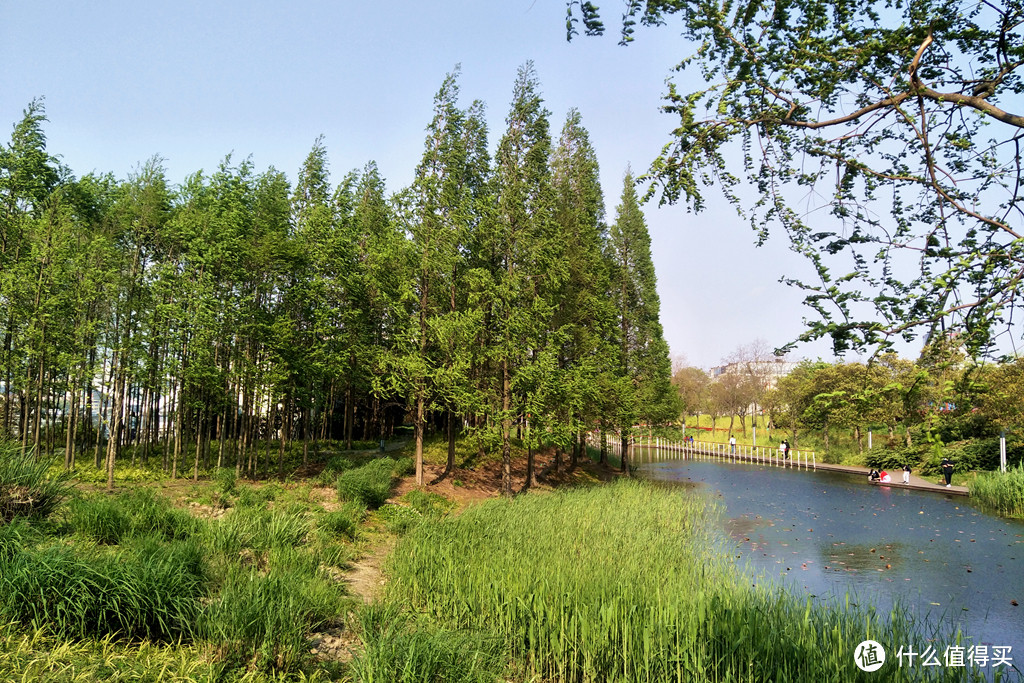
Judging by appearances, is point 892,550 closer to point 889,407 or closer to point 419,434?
point 889,407

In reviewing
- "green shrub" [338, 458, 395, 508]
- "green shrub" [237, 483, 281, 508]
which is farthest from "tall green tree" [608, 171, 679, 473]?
"green shrub" [237, 483, 281, 508]

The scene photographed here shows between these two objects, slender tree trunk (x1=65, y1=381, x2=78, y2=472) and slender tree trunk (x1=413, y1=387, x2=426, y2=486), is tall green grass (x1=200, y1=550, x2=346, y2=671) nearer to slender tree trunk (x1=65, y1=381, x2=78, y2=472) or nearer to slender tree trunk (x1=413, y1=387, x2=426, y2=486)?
slender tree trunk (x1=413, y1=387, x2=426, y2=486)

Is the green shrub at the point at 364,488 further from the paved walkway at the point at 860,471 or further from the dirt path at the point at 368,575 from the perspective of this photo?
the paved walkway at the point at 860,471

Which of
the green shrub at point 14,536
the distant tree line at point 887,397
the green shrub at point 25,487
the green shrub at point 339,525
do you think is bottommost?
the green shrub at point 339,525

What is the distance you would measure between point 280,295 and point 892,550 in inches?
604

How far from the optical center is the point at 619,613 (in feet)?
16.4

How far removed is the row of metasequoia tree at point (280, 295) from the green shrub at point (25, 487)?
5320 millimetres

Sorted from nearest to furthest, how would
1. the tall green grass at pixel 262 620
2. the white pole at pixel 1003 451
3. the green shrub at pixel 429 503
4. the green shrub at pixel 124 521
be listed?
the tall green grass at pixel 262 620, the green shrub at pixel 124 521, the green shrub at pixel 429 503, the white pole at pixel 1003 451

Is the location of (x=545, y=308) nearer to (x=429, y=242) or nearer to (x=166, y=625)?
(x=429, y=242)

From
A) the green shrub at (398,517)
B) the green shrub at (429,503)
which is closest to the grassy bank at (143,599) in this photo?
the green shrub at (398,517)

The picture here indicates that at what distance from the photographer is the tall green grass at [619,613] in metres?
4.29

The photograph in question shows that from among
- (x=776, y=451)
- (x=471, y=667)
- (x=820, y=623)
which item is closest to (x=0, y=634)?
(x=471, y=667)

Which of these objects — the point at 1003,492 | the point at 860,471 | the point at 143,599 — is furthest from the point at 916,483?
the point at 143,599

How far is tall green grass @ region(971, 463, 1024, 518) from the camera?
14.9m
